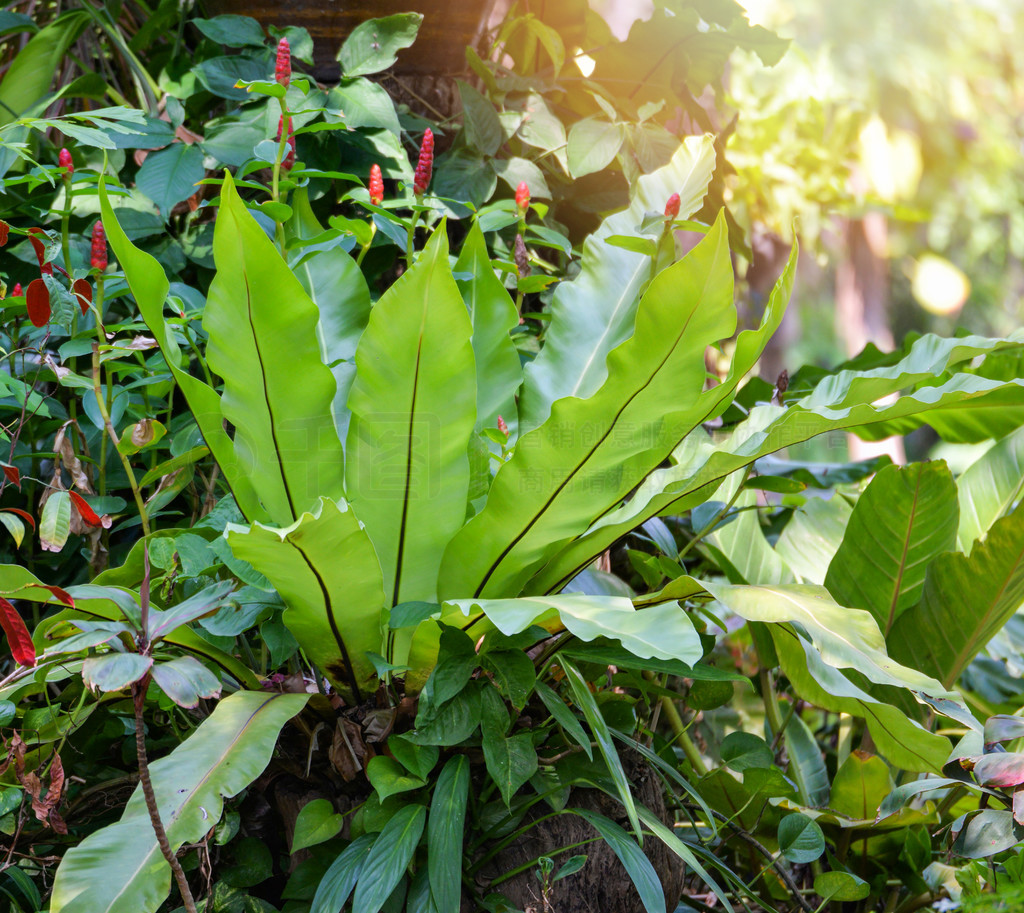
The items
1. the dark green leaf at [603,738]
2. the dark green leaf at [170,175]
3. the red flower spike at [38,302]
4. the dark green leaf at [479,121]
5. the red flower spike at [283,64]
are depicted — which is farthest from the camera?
the dark green leaf at [479,121]

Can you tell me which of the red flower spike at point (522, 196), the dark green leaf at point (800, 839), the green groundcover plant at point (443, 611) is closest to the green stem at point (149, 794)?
the green groundcover plant at point (443, 611)

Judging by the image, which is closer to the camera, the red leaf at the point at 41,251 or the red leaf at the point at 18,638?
the red leaf at the point at 18,638

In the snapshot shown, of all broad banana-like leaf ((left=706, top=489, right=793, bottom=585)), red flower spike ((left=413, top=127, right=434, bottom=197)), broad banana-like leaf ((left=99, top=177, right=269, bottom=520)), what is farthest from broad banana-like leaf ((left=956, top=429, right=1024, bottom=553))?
broad banana-like leaf ((left=99, top=177, right=269, bottom=520))

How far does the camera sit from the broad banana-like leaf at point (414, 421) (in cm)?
70

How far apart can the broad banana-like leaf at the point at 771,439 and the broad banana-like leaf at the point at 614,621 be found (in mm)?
147

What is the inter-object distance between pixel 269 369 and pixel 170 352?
0.35ft

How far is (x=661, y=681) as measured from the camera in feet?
3.57

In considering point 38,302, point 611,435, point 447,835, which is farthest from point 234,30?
point 447,835

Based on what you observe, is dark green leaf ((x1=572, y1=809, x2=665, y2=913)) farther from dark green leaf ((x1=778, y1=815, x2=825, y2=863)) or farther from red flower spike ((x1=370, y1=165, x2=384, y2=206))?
red flower spike ((x1=370, y1=165, x2=384, y2=206))

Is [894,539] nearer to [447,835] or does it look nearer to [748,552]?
[748,552]

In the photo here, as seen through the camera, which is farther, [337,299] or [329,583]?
[337,299]

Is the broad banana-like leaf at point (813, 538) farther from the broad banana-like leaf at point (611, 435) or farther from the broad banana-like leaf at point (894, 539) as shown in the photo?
the broad banana-like leaf at point (611, 435)

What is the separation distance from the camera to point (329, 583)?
0.69m

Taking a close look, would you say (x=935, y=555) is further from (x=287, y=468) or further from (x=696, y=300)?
(x=287, y=468)
